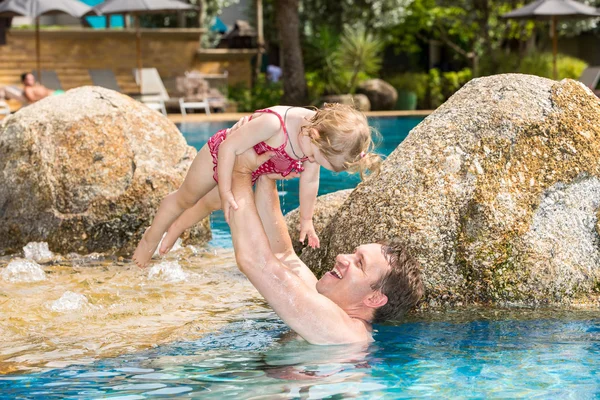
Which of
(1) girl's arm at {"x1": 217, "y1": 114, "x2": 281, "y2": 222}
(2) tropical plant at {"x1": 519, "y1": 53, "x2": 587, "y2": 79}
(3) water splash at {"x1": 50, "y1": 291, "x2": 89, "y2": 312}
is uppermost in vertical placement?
(1) girl's arm at {"x1": 217, "y1": 114, "x2": 281, "y2": 222}

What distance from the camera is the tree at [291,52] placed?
26172mm

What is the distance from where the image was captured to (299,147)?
4.95 m

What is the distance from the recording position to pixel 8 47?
29250 millimetres

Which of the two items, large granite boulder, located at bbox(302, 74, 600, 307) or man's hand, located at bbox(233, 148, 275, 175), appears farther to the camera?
large granite boulder, located at bbox(302, 74, 600, 307)

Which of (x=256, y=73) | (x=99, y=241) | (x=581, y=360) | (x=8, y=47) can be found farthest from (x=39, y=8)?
(x=581, y=360)

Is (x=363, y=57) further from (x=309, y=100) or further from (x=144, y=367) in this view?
(x=144, y=367)

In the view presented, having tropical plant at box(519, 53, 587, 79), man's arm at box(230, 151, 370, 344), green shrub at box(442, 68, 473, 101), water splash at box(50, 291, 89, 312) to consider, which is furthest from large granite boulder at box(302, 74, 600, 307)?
green shrub at box(442, 68, 473, 101)

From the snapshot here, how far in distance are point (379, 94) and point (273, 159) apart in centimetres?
2369

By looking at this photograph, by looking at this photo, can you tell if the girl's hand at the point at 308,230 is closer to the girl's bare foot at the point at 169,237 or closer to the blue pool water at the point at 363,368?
the blue pool water at the point at 363,368

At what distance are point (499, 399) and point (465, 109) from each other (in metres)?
2.64

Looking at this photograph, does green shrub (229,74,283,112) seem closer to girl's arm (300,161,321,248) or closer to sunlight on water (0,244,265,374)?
sunlight on water (0,244,265,374)

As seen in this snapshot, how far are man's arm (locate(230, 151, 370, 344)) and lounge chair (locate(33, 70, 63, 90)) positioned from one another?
2479cm

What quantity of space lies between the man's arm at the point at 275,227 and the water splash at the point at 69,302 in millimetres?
1698

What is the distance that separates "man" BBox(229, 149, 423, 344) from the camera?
4645 mm
